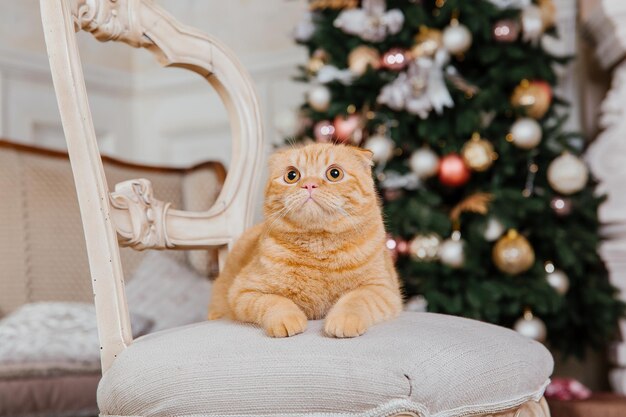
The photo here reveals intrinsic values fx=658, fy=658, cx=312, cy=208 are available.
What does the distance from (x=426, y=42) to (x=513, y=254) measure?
2.35 ft

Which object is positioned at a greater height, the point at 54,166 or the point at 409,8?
the point at 409,8

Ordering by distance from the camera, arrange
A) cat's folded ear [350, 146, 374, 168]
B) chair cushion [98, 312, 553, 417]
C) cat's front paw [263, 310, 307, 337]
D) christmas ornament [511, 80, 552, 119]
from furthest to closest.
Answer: christmas ornament [511, 80, 552, 119]
cat's folded ear [350, 146, 374, 168]
cat's front paw [263, 310, 307, 337]
chair cushion [98, 312, 553, 417]

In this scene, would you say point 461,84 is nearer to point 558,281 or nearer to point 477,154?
point 477,154

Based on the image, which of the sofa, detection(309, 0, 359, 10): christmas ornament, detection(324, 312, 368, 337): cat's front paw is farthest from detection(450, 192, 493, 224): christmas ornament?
detection(324, 312, 368, 337): cat's front paw

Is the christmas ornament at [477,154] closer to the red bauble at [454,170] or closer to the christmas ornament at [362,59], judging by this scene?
the red bauble at [454,170]

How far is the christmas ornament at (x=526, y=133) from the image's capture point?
6.75 ft

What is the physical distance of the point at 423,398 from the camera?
28.2 inches

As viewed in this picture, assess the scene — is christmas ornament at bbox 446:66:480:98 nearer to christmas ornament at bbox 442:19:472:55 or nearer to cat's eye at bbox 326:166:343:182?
christmas ornament at bbox 442:19:472:55

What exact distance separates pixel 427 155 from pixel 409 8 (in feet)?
1.63

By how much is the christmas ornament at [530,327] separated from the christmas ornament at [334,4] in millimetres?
1176

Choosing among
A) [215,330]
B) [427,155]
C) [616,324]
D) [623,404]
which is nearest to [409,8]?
[427,155]

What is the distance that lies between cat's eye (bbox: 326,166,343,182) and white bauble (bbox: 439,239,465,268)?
111 cm

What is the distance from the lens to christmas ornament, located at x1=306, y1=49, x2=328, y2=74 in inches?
90.7

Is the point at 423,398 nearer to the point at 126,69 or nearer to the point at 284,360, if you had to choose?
the point at 284,360
